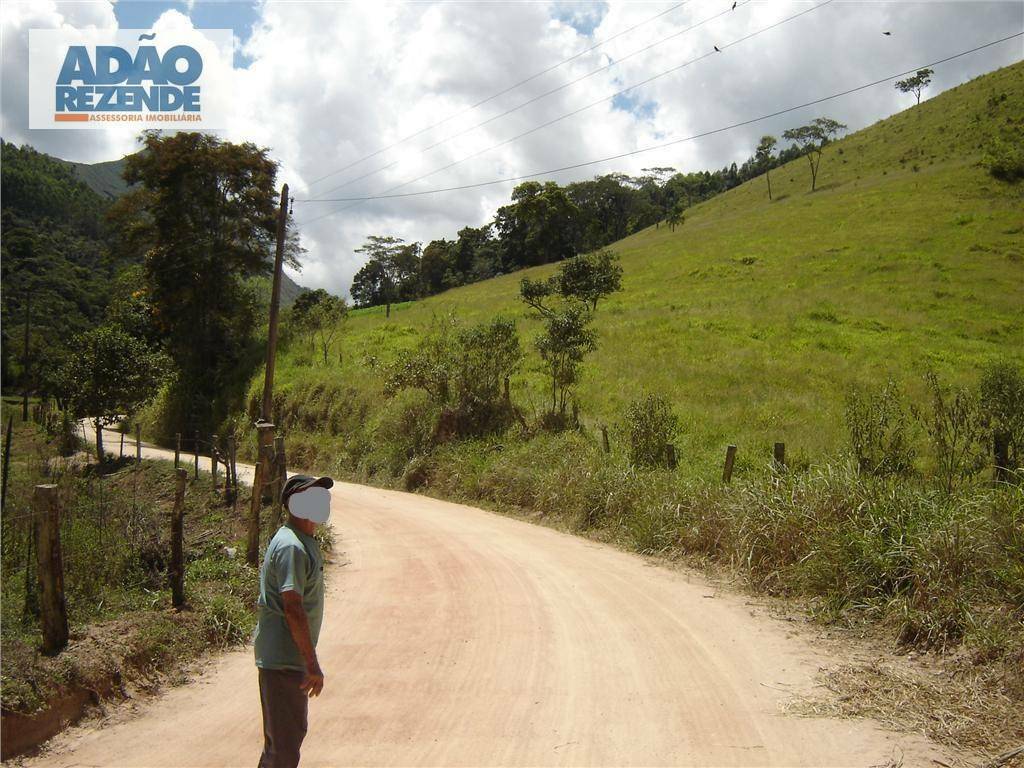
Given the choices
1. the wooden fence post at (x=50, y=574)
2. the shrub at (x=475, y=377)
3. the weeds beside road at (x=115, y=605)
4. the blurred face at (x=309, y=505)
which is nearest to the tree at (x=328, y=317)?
the shrub at (x=475, y=377)

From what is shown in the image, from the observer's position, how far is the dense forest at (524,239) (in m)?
74.6

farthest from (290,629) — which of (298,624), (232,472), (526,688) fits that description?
(232,472)

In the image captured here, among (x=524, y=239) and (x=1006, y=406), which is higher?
(x=524, y=239)

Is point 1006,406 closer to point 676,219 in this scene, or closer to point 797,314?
point 797,314

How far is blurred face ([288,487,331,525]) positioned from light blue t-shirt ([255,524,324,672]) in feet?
0.37

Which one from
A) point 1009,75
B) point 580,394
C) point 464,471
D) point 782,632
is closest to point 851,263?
point 580,394

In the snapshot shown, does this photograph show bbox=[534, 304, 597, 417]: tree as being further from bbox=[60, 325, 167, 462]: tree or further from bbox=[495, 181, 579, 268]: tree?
bbox=[495, 181, 579, 268]: tree

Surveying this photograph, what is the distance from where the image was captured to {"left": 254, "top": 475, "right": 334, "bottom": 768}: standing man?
3.51m

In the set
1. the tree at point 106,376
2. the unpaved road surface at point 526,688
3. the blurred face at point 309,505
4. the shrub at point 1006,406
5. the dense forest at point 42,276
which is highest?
the dense forest at point 42,276

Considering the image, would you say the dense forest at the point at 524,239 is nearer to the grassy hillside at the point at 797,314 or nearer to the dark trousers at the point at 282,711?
the grassy hillside at the point at 797,314

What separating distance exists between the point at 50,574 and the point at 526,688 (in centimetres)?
390

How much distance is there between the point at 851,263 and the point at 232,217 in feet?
101

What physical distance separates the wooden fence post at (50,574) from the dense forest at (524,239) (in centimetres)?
6807

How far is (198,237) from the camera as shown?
3167 centimetres
